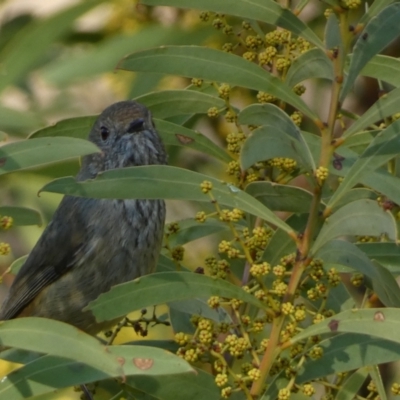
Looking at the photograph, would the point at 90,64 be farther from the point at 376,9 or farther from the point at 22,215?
the point at 376,9

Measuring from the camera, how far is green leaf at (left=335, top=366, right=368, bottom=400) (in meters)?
2.42

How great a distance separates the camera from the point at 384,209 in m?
2.28

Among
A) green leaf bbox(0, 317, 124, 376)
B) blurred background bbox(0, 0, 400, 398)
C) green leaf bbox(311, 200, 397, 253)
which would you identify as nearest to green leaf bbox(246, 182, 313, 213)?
green leaf bbox(311, 200, 397, 253)

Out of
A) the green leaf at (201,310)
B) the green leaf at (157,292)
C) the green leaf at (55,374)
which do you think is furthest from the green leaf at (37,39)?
the green leaf at (55,374)

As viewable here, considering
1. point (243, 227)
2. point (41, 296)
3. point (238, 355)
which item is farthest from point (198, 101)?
point (41, 296)

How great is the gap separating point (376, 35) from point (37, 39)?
1.26 m

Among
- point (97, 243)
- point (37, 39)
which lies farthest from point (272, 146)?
point (97, 243)

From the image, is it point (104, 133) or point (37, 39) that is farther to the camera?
point (104, 133)

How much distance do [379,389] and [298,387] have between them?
24 cm

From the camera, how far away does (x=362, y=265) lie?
2.23m

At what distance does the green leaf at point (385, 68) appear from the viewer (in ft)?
8.82

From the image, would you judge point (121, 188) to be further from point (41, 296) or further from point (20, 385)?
point (41, 296)

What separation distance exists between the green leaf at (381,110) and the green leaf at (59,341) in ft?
2.81

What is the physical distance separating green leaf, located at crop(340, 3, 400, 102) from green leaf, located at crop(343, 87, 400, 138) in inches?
4.6
